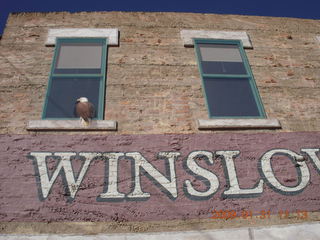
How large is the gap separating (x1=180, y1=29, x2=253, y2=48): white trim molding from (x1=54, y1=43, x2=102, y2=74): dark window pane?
202cm

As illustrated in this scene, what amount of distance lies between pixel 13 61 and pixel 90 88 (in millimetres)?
1669

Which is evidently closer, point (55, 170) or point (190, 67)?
point (55, 170)

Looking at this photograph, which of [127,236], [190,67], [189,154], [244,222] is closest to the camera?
[127,236]

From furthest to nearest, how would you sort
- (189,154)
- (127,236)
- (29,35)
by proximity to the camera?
(29,35), (189,154), (127,236)

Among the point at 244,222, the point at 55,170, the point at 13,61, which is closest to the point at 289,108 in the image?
the point at 244,222

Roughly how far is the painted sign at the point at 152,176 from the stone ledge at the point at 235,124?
174mm

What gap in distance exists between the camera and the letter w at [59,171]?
4109mm

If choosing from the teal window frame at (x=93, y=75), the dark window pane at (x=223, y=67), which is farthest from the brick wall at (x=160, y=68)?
the dark window pane at (x=223, y=67)

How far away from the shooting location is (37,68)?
5672 millimetres

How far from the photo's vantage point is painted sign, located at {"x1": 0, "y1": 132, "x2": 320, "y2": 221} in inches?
158

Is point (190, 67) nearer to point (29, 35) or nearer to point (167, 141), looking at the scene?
point (167, 141)

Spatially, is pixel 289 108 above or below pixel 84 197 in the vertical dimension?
above

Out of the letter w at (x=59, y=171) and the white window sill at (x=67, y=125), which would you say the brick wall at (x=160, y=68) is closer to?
the white window sill at (x=67, y=125)
